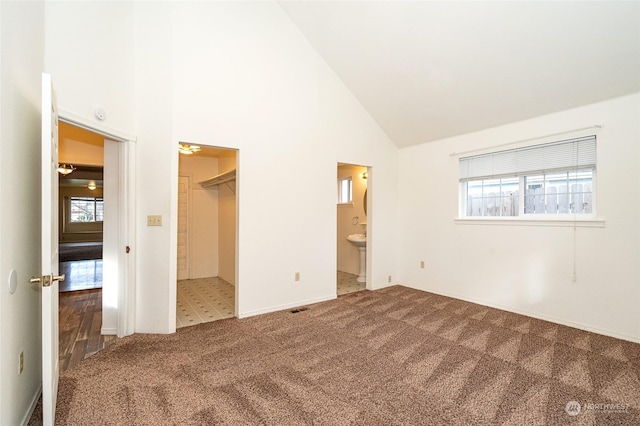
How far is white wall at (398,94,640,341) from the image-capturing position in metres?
2.99

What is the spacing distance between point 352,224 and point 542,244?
3262mm

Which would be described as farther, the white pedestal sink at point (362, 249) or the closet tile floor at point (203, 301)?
the white pedestal sink at point (362, 249)

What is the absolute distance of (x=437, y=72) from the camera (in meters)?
3.61

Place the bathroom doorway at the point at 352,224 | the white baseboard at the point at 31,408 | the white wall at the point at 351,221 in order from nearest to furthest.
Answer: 1. the white baseboard at the point at 31,408
2. the bathroom doorway at the point at 352,224
3. the white wall at the point at 351,221

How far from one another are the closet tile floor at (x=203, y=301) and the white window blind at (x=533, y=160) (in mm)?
3985

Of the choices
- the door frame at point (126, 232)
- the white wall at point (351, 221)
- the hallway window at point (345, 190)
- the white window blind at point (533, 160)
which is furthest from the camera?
the hallway window at point (345, 190)

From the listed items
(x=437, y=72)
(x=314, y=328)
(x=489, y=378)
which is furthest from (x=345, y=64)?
(x=489, y=378)

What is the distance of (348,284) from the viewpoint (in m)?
5.26

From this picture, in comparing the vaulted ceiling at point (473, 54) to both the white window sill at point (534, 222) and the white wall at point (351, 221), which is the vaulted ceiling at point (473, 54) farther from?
the white wall at point (351, 221)

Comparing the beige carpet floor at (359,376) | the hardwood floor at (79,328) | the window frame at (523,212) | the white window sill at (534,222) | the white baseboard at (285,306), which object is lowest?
the beige carpet floor at (359,376)

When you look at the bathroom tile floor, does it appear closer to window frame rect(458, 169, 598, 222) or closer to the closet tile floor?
the closet tile floor

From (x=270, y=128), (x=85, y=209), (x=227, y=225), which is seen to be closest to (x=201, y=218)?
(x=227, y=225)

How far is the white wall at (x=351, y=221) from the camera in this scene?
592 centimetres

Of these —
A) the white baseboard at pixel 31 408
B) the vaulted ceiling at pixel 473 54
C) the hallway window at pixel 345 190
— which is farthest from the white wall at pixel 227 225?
the white baseboard at pixel 31 408
